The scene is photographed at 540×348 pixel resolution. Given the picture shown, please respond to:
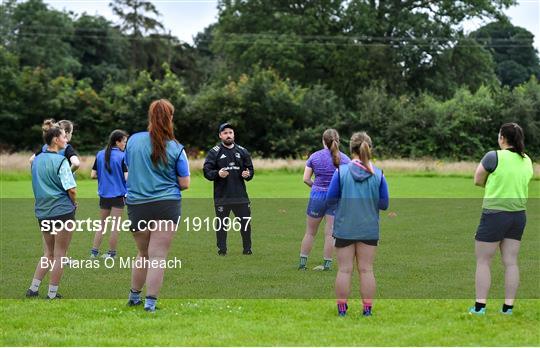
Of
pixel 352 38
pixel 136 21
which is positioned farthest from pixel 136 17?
pixel 352 38

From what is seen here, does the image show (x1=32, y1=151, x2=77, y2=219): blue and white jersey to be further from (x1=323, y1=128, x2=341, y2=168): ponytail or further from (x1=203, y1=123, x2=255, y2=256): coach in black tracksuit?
(x1=203, y1=123, x2=255, y2=256): coach in black tracksuit

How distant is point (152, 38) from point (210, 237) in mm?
55116

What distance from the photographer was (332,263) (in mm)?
12055

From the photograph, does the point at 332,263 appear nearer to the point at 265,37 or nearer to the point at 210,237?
the point at 210,237

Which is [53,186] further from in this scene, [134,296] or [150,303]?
[150,303]

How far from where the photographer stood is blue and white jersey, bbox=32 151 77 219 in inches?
351

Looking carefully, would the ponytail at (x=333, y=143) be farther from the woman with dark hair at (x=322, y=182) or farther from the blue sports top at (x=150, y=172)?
the blue sports top at (x=150, y=172)

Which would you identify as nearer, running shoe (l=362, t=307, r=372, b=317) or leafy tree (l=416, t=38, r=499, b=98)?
running shoe (l=362, t=307, r=372, b=317)

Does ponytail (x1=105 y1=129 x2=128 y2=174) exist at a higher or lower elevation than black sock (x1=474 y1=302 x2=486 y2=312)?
higher

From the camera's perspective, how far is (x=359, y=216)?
26.0 feet

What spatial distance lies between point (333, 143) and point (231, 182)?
8.33ft

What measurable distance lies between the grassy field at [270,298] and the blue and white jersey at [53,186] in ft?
3.31

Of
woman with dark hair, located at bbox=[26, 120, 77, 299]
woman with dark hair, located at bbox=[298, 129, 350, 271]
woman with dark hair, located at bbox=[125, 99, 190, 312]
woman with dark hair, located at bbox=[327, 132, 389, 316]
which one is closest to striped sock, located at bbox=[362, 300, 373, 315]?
woman with dark hair, located at bbox=[327, 132, 389, 316]

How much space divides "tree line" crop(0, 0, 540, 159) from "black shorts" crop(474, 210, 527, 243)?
36.4 m
